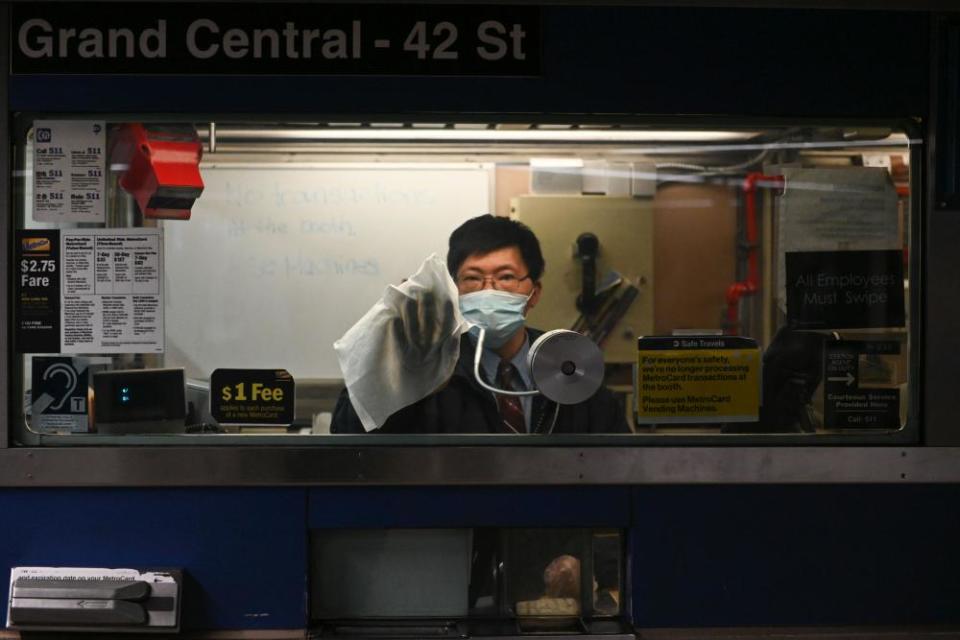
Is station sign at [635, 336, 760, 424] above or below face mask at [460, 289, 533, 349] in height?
below

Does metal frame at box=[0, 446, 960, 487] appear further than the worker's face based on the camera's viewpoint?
No

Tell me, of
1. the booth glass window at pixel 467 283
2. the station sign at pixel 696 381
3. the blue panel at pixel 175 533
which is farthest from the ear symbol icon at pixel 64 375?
the station sign at pixel 696 381

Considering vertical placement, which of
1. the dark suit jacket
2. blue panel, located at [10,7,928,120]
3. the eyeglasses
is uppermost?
blue panel, located at [10,7,928,120]

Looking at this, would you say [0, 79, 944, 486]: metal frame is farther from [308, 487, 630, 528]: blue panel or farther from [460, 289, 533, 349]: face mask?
[460, 289, 533, 349]: face mask

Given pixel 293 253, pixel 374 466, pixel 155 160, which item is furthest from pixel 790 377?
pixel 155 160

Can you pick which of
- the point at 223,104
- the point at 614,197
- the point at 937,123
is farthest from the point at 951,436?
the point at 223,104

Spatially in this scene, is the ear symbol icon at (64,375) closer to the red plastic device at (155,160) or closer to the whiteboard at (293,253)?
the whiteboard at (293,253)

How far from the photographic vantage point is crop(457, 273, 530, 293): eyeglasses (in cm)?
301

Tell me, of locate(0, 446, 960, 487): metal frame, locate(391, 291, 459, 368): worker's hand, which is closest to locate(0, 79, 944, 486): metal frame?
locate(0, 446, 960, 487): metal frame

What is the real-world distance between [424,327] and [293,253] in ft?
1.50

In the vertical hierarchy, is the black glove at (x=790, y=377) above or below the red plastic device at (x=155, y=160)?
below

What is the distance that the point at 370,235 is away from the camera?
122 inches

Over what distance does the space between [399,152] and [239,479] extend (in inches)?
41.7

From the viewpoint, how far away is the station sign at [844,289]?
2984mm
